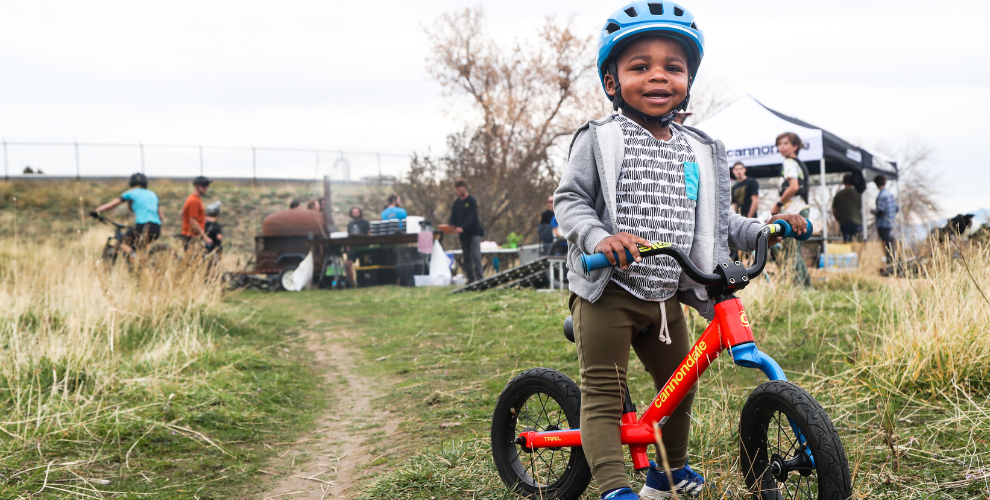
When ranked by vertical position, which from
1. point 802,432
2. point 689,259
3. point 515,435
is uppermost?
point 689,259

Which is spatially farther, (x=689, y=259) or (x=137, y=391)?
(x=137, y=391)

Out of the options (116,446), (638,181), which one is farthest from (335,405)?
(638,181)

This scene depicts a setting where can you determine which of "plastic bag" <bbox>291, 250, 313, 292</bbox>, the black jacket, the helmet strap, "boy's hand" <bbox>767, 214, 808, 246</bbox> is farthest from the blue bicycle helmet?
"plastic bag" <bbox>291, 250, 313, 292</bbox>

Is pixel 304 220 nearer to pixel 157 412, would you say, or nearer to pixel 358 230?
pixel 358 230

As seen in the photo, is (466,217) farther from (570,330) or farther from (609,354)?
(609,354)

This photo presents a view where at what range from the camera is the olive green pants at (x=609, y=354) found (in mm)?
2361

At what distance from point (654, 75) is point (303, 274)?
14.0 m

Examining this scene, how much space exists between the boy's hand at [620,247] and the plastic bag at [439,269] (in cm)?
1322

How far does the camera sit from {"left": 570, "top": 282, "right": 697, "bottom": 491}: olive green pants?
236 centimetres

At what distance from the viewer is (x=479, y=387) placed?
4.98 meters

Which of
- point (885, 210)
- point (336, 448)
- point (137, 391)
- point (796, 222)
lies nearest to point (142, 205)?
point (137, 391)

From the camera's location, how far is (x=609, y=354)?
2385 millimetres

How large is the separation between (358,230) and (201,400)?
11967mm

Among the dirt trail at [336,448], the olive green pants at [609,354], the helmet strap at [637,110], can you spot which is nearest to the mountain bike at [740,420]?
the olive green pants at [609,354]
